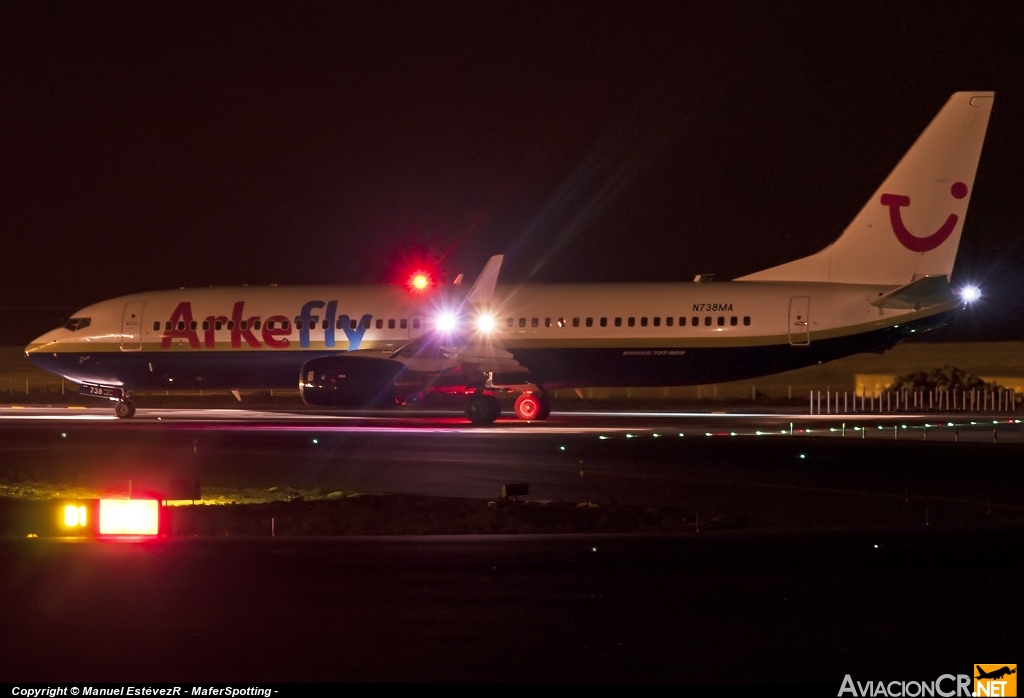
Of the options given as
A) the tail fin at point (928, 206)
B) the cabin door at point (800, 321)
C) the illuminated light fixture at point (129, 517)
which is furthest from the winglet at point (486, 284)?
the illuminated light fixture at point (129, 517)

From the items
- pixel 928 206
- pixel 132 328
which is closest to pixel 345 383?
pixel 132 328

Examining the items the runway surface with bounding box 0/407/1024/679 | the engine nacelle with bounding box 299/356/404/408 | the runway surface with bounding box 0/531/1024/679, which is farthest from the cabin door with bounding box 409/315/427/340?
the runway surface with bounding box 0/531/1024/679

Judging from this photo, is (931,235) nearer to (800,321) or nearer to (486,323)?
(800,321)

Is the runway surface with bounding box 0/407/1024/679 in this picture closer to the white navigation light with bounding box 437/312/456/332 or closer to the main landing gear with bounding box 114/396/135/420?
the white navigation light with bounding box 437/312/456/332

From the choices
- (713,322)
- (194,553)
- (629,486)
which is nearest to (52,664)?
(194,553)

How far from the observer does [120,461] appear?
26.1 m

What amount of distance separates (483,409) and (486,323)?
3909mm

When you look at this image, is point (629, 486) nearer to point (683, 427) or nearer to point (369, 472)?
point (369, 472)

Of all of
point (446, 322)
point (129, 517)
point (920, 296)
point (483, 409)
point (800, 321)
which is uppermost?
point (446, 322)

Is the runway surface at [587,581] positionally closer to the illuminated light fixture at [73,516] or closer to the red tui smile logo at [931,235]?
the illuminated light fixture at [73,516]

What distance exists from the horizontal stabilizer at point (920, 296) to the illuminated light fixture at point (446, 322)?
12.2m

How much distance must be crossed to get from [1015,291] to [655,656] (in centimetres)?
6347

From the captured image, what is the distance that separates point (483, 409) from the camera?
37.7 m

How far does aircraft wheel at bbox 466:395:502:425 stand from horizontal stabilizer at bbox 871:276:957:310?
426 inches
